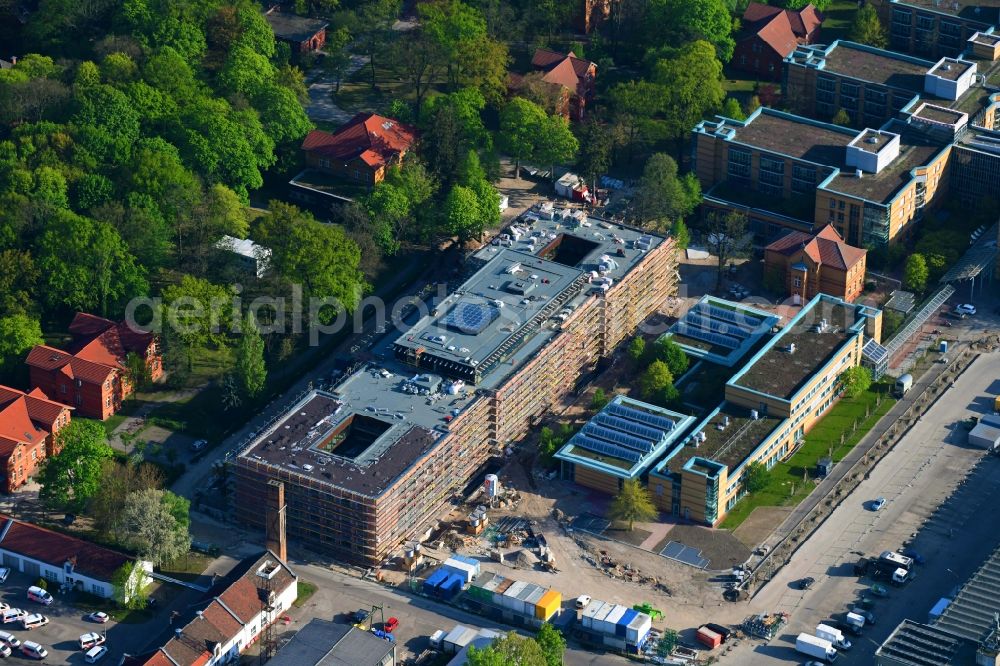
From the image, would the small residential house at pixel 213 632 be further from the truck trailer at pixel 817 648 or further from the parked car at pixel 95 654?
the truck trailer at pixel 817 648

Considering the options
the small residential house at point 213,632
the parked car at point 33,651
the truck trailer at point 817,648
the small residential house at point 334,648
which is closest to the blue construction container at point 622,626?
the truck trailer at point 817,648

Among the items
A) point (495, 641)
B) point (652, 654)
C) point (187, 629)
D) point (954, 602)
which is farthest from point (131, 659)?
point (954, 602)

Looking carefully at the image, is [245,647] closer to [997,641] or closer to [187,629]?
[187,629]

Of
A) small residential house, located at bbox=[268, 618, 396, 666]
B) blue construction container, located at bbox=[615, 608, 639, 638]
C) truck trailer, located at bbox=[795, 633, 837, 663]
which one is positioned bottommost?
truck trailer, located at bbox=[795, 633, 837, 663]

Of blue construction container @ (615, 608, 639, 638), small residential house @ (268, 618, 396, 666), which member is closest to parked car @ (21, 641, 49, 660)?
small residential house @ (268, 618, 396, 666)

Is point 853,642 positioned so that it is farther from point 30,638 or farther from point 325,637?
point 30,638

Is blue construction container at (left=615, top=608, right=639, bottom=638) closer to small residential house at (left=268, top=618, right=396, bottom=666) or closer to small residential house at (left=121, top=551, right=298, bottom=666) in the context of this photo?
small residential house at (left=268, top=618, right=396, bottom=666)
